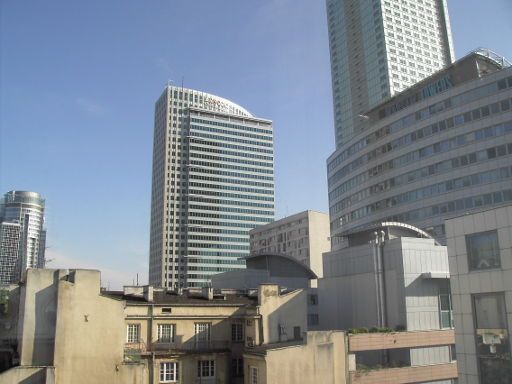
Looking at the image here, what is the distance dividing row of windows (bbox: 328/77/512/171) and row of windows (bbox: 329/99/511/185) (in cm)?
210

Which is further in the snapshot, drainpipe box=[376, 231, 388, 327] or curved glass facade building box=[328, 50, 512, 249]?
curved glass facade building box=[328, 50, 512, 249]

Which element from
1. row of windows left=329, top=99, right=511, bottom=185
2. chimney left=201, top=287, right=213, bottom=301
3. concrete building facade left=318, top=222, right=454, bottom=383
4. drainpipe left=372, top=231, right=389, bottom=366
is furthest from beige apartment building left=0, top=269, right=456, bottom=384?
row of windows left=329, top=99, right=511, bottom=185

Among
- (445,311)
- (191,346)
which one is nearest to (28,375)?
(191,346)

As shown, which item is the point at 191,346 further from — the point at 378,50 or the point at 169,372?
the point at 378,50

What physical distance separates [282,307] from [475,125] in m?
51.4

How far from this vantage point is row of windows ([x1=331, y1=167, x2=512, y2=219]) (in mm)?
78062

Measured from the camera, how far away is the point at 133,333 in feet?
153

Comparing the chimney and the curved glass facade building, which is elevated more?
the curved glass facade building

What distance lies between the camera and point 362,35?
18062 cm

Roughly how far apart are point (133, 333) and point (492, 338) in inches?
1204

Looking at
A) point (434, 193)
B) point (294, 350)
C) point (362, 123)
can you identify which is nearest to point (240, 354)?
point (294, 350)

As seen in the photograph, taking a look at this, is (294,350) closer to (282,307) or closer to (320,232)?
(282,307)

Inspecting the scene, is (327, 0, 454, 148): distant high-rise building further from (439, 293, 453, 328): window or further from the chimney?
the chimney

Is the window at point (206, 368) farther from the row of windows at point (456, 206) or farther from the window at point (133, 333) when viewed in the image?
the row of windows at point (456, 206)
